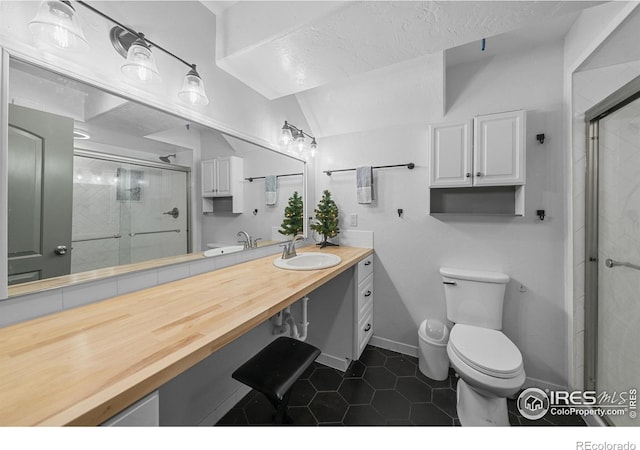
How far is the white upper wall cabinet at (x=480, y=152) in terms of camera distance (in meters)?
1.58

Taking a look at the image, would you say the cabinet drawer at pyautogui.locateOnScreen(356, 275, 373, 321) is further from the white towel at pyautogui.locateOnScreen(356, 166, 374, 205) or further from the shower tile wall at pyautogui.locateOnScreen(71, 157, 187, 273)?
the shower tile wall at pyautogui.locateOnScreen(71, 157, 187, 273)

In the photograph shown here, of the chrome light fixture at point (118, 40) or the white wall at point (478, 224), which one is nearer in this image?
the chrome light fixture at point (118, 40)

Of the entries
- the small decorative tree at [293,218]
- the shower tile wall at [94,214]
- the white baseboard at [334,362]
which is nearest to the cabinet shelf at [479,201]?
the small decorative tree at [293,218]

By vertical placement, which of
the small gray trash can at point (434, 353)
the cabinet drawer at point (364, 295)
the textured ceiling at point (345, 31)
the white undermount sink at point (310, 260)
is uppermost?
the textured ceiling at point (345, 31)

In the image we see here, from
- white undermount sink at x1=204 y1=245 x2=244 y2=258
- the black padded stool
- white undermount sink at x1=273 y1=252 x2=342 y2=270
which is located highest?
white undermount sink at x1=204 y1=245 x2=244 y2=258

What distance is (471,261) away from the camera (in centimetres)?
189

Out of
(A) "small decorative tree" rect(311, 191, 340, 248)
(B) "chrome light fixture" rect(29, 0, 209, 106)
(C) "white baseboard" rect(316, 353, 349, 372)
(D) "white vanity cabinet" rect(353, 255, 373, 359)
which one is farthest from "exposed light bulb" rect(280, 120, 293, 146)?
(C) "white baseboard" rect(316, 353, 349, 372)

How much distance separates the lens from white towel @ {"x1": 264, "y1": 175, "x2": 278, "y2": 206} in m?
1.89

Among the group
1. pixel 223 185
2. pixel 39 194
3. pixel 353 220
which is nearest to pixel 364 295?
pixel 353 220

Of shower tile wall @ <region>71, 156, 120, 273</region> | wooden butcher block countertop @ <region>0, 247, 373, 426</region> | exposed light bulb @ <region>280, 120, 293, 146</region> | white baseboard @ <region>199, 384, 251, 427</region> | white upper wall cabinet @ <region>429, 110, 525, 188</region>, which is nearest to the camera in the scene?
wooden butcher block countertop @ <region>0, 247, 373, 426</region>

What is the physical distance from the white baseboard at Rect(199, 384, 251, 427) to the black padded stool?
0.36 m

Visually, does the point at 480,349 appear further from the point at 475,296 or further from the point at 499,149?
the point at 499,149

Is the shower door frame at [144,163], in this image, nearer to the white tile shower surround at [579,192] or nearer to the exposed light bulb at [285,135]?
the exposed light bulb at [285,135]

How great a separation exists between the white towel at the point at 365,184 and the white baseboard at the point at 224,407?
1.71 metres
